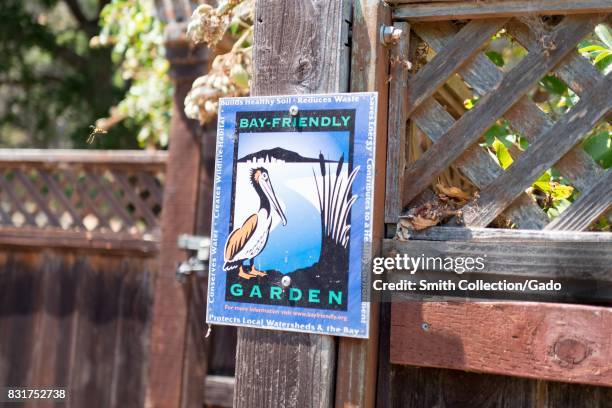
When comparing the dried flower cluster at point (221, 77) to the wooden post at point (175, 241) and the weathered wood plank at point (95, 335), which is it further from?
the weathered wood plank at point (95, 335)

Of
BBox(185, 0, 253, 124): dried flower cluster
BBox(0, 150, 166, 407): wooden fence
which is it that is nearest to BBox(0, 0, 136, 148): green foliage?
BBox(0, 150, 166, 407): wooden fence

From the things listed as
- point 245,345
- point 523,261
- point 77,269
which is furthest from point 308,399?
point 77,269

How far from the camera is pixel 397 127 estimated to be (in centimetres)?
181

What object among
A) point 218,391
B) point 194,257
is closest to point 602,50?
point 194,257

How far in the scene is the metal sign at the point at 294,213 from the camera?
5.47 ft

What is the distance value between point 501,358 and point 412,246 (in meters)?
0.34

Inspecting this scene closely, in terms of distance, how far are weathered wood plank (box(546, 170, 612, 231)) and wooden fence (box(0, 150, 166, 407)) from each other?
259cm

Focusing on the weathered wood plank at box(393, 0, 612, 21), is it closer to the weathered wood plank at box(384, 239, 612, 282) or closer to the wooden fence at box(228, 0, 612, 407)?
the wooden fence at box(228, 0, 612, 407)

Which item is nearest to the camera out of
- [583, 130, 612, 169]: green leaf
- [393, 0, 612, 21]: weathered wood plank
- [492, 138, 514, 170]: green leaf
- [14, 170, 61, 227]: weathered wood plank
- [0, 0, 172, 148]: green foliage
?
[393, 0, 612, 21]: weathered wood plank

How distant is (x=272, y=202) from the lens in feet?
5.72

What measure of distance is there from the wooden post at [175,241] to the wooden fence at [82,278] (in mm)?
180

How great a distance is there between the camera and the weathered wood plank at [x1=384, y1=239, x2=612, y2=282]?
158cm

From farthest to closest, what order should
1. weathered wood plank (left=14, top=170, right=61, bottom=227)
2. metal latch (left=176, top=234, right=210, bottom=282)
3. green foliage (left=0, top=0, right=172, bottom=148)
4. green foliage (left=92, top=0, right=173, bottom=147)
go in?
green foliage (left=0, top=0, right=172, bottom=148) < green foliage (left=92, top=0, right=173, bottom=147) < weathered wood plank (left=14, top=170, right=61, bottom=227) < metal latch (left=176, top=234, right=210, bottom=282)

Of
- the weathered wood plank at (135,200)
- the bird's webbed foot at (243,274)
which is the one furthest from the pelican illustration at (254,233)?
the weathered wood plank at (135,200)
